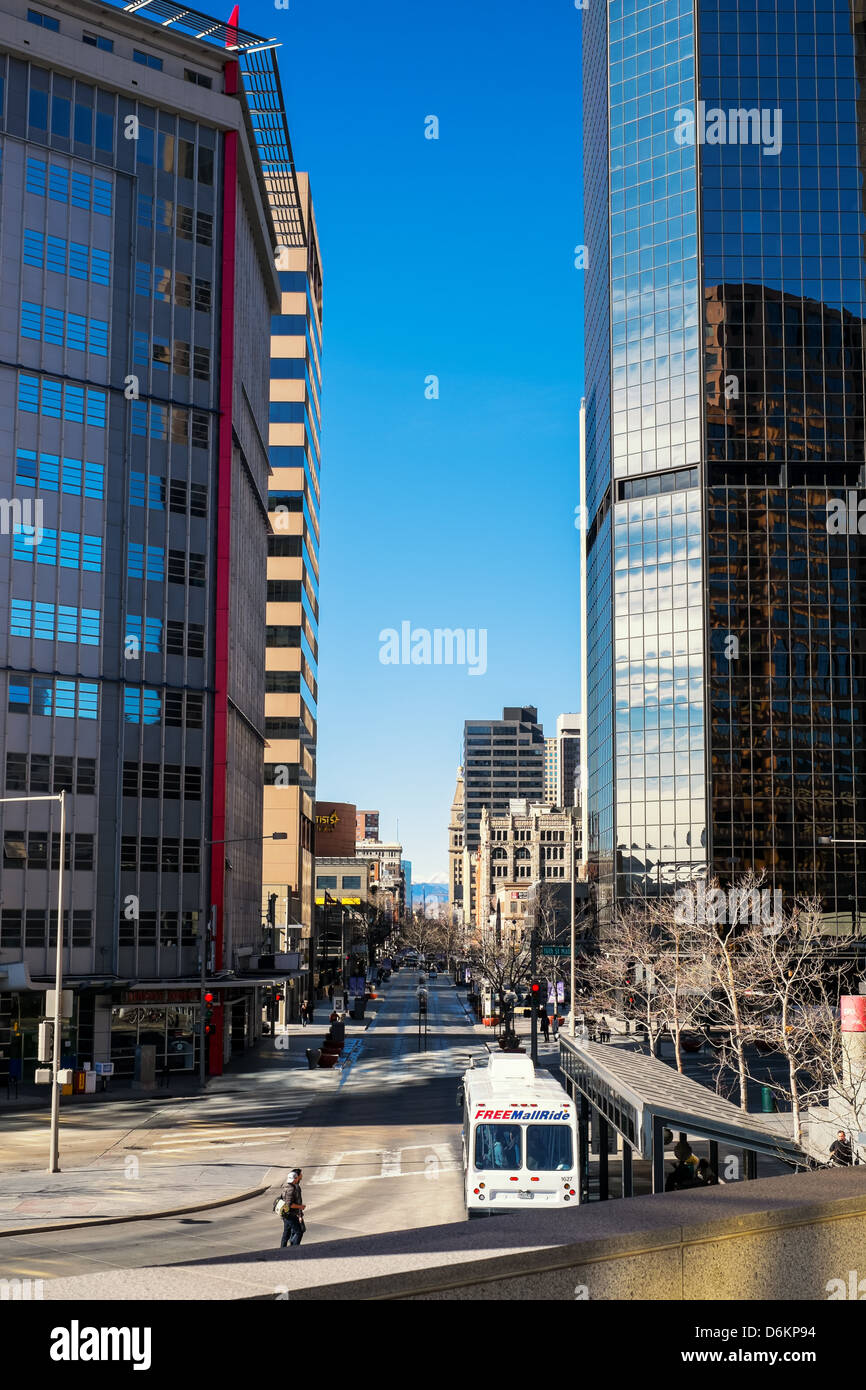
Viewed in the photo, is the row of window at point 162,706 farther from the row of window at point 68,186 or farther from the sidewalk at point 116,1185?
the row of window at point 68,186

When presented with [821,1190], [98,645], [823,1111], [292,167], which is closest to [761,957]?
[823,1111]

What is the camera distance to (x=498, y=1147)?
23500mm

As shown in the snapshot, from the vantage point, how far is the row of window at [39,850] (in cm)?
5725

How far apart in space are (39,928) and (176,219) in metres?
34.5

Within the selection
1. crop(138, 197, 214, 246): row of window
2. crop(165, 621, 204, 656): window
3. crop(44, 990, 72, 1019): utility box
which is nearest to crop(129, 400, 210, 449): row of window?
crop(138, 197, 214, 246): row of window

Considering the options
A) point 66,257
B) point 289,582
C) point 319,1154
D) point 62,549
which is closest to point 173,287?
point 66,257

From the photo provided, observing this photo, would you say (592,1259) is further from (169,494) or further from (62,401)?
(169,494)

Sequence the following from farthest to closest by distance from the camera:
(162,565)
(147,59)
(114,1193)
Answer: (147,59) → (162,565) → (114,1193)

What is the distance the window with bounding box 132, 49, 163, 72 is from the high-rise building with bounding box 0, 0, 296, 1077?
0.16m

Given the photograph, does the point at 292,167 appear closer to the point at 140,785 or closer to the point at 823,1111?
the point at 140,785

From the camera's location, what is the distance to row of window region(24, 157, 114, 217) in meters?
60.3

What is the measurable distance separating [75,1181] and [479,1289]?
28529 mm

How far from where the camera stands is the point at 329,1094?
165ft

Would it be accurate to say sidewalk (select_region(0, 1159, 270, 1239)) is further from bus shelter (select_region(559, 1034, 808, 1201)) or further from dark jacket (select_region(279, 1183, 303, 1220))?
bus shelter (select_region(559, 1034, 808, 1201))
